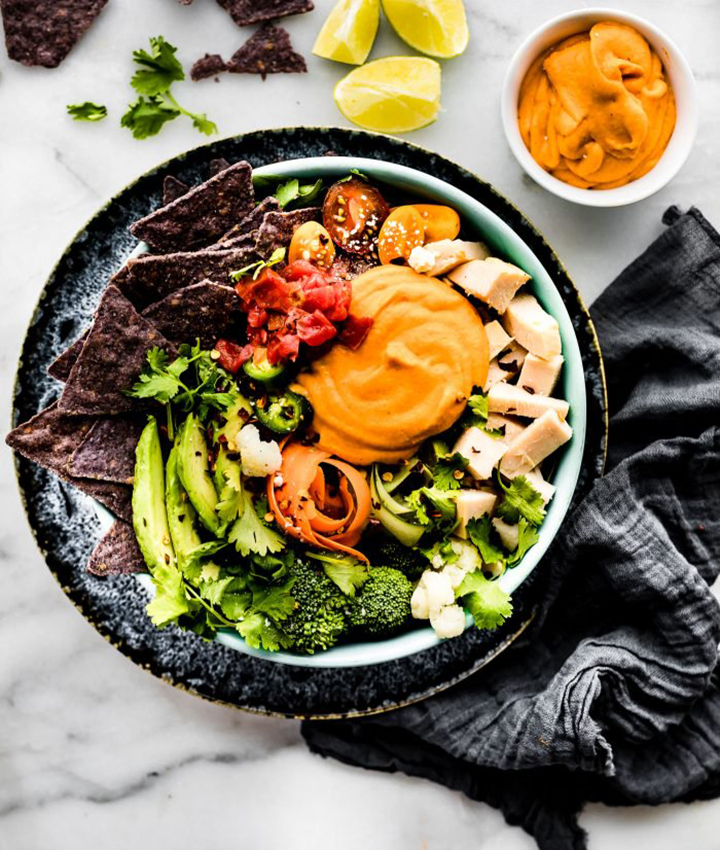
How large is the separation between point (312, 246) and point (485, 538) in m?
1.05

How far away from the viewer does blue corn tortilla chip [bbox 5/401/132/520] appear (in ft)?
9.43

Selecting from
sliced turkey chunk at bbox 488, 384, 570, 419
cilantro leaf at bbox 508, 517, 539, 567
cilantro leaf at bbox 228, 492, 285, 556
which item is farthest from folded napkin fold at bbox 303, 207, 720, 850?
cilantro leaf at bbox 228, 492, 285, 556

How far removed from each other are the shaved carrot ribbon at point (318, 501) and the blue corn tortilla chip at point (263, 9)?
1.53m

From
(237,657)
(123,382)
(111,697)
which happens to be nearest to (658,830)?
(237,657)

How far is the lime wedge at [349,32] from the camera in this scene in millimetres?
3150

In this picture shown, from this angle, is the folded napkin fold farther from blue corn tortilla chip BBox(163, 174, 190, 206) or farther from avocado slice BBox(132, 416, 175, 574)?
blue corn tortilla chip BBox(163, 174, 190, 206)

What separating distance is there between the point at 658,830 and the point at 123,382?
2.52 metres

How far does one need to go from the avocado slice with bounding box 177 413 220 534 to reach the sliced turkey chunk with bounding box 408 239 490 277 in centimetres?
83

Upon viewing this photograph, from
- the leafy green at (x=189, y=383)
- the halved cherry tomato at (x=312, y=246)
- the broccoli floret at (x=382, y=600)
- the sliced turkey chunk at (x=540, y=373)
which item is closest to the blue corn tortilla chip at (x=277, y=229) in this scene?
the halved cherry tomato at (x=312, y=246)

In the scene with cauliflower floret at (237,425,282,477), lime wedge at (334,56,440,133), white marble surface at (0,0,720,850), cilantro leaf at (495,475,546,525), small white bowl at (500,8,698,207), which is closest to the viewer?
cauliflower floret at (237,425,282,477)

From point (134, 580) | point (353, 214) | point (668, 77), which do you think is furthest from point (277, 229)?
point (668, 77)

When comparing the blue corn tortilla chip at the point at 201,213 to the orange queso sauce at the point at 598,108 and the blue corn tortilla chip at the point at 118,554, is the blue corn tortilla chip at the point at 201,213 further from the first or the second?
the orange queso sauce at the point at 598,108

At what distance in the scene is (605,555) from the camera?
307 centimetres

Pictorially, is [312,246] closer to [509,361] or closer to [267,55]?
[509,361]
